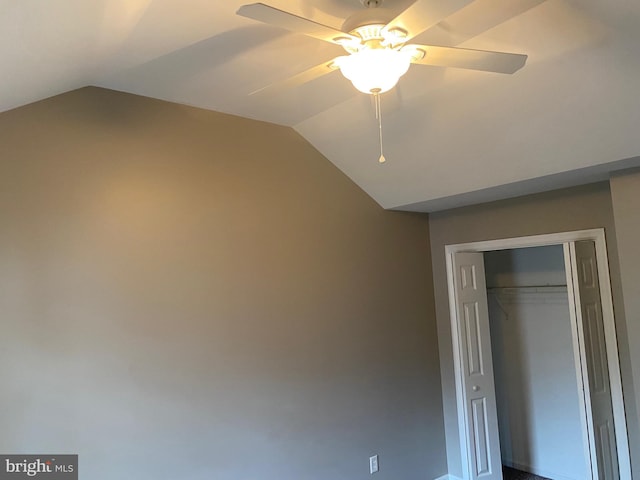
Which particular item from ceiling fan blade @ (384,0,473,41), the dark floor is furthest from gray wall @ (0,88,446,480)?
ceiling fan blade @ (384,0,473,41)

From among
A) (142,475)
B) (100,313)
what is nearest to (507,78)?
(100,313)

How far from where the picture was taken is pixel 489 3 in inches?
75.8

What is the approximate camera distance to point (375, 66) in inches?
60.6

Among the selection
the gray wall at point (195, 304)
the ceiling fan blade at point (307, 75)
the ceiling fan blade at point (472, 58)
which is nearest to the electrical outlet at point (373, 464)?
the gray wall at point (195, 304)

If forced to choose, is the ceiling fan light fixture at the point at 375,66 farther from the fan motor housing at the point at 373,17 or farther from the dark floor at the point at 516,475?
the dark floor at the point at 516,475

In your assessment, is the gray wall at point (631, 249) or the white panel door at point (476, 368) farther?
the white panel door at point (476, 368)

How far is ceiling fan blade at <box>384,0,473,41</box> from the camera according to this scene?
1.34 metres

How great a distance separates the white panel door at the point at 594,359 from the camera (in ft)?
10.5

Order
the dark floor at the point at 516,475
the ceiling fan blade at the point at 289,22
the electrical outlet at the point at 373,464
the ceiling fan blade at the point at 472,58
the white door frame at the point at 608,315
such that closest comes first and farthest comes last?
the ceiling fan blade at the point at 289,22, the ceiling fan blade at the point at 472,58, the white door frame at the point at 608,315, the electrical outlet at the point at 373,464, the dark floor at the point at 516,475

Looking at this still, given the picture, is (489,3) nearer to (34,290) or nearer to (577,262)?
(577,262)

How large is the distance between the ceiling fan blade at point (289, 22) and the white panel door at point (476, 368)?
3.02 meters

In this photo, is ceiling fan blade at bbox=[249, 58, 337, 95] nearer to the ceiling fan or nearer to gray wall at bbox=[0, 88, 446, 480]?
the ceiling fan

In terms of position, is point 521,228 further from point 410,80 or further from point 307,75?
point 307,75

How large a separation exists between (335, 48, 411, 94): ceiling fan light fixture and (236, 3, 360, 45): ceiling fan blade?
77 millimetres
